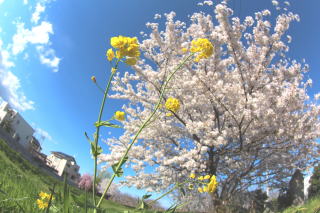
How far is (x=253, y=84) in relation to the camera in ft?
28.4

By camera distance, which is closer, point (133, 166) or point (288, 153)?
point (288, 153)

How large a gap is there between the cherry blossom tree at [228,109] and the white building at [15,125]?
93.4 ft

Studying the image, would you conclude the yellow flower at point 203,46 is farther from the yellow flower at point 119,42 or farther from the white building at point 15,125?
the white building at point 15,125

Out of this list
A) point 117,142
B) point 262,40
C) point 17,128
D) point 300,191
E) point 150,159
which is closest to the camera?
point 262,40

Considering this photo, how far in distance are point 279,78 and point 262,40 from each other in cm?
185

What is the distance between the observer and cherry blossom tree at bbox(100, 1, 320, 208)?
7.93 meters

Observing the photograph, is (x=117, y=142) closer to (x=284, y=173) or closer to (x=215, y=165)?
(x=215, y=165)

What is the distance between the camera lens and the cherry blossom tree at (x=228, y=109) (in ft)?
26.0

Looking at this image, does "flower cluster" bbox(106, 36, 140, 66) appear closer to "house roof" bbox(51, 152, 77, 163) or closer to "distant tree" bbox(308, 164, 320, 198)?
"distant tree" bbox(308, 164, 320, 198)

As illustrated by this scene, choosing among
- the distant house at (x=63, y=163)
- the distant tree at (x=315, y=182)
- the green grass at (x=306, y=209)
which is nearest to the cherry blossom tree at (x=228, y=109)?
the distant tree at (x=315, y=182)

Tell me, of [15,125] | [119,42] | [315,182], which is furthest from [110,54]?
[15,125]

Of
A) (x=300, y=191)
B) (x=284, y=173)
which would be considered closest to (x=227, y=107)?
(x=284, y=173)

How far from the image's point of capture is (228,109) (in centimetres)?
852

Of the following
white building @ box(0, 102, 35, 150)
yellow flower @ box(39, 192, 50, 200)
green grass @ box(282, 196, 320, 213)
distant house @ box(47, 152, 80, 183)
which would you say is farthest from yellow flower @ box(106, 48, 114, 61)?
distant house @ box(47, 152, 80, 183)
